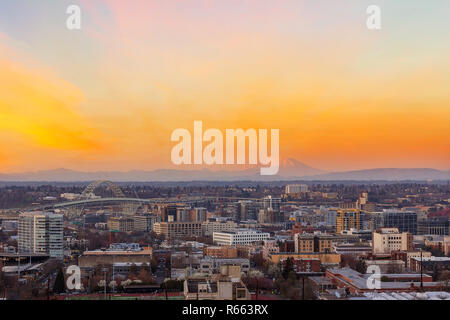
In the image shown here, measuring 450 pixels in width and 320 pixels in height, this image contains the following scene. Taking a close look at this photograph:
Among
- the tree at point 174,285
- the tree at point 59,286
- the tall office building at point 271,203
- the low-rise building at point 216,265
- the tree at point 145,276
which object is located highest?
the tall office building at point 271,203

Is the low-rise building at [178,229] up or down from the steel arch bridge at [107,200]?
down

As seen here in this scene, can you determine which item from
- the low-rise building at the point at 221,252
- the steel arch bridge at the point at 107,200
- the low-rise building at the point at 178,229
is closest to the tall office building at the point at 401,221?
the low-rise building at the point at 178,229

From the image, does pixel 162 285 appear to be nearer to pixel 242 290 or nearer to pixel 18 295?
pixel 18 295

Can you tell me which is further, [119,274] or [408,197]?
[408,197]

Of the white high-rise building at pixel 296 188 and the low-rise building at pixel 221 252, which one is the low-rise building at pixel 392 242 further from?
the white high-rise building at pixel 296 188
